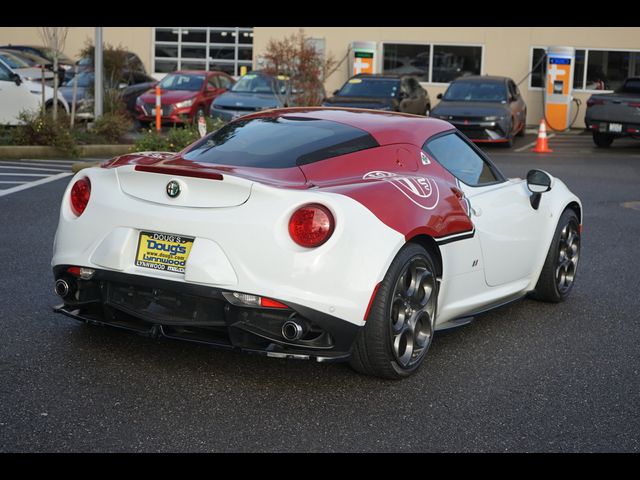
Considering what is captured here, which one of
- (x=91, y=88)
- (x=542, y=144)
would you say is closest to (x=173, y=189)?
(x=542, y=144)

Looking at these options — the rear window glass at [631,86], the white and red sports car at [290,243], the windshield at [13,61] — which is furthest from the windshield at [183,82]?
the white and red sports car at [290,243]

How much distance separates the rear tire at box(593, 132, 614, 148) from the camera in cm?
2294

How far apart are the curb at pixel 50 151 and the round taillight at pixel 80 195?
444 inches

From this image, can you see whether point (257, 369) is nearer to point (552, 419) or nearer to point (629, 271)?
point (552, 419)

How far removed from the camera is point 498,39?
2880cm

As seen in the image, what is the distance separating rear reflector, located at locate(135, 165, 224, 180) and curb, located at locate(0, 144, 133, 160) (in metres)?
11.7

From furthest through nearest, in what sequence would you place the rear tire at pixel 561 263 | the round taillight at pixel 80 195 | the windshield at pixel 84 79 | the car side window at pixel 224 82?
the car side window at pixel 224 82
the windshield at pixel 84 79
the rear tire at pixel 561 263
the round taillight at pixel 80 195

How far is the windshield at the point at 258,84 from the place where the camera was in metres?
23.0

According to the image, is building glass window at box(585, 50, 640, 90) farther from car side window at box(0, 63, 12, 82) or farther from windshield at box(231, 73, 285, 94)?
car side window at box(0, 63, 12, 82)

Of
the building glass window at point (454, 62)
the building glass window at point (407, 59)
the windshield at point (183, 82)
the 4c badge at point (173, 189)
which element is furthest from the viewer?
the building glass window at point (407, 59)

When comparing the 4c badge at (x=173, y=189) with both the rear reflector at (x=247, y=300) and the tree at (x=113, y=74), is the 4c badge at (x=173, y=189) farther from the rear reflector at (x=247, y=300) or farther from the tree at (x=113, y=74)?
the tree at (x=113, y=74)

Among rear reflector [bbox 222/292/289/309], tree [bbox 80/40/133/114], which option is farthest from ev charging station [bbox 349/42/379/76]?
rear reflector [bbox 222/292/289/309]

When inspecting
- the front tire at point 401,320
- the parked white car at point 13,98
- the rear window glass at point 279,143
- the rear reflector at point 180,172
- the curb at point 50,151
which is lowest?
the front tire at point 401,320

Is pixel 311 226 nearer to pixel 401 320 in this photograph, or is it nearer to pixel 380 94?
pixel 401 320
